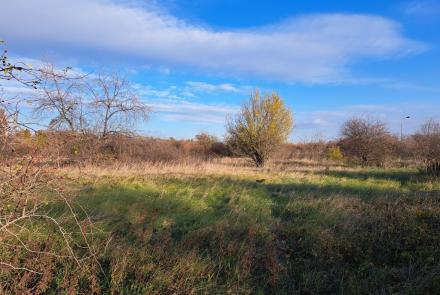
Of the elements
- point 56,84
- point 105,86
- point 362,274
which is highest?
point 105,86

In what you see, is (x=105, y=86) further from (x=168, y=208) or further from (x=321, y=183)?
(x=168, y=208)

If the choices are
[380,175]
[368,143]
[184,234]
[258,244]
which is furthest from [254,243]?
[368,143]

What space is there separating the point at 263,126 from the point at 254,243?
20916mm

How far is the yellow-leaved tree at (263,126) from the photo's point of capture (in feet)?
91.4

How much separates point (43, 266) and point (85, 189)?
5.71m

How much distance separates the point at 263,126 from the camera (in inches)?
1105

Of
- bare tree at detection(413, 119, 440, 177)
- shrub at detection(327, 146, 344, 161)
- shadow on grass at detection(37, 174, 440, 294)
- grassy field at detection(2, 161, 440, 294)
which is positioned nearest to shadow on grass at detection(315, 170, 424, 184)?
bare tree at detection(413, 119, 440, 177)

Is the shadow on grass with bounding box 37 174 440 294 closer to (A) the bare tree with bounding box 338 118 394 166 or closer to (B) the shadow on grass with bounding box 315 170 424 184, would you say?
(B) the shadow on grass with bounding box 315 170 424 184

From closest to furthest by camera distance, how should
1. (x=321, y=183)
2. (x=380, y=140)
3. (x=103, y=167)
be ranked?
(x=321, y=183) → (x=103, y=167) → (x=380, y=140)

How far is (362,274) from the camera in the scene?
255 inches

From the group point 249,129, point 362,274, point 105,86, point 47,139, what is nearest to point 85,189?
point 47,139

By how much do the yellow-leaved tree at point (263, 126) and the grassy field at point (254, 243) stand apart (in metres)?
15.9

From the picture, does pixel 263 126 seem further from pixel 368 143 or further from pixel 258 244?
pixel 258 244

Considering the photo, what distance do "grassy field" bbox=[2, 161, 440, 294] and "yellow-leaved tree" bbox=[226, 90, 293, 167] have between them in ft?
52.1
